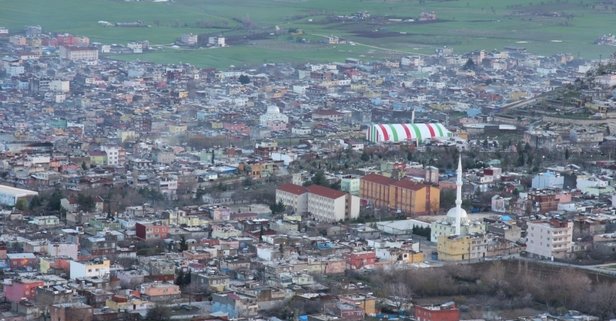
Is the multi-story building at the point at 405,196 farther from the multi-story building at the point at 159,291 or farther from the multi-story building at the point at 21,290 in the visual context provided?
the multi-story building at the point at 21,290

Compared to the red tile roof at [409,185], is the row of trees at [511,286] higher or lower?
lower

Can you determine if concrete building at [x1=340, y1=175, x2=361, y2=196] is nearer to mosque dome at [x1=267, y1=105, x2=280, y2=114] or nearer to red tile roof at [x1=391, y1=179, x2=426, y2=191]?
red tile roof at [x1=391, y1=179, x2=426, y2=191]

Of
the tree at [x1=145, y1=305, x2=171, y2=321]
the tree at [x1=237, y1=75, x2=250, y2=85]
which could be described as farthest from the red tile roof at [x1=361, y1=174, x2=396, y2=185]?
the tree at [x1=237, y1=75, x2=250, y2=85]

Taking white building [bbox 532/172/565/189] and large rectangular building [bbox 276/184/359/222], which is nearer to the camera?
large rectangular building [bbox 276/184/359/222]

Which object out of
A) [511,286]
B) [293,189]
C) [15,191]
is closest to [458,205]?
[293,189]

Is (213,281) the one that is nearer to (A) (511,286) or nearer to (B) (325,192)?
(A) (511,286)

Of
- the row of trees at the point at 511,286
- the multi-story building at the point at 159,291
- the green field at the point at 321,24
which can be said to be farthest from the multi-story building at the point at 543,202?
the green field at the point at 321,24

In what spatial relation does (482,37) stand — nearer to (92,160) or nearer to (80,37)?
(80,37)
